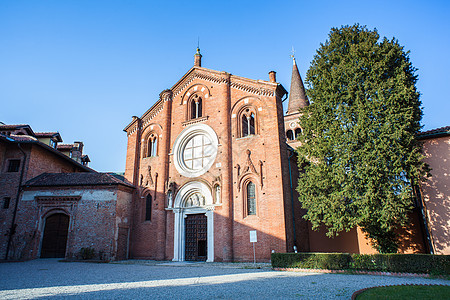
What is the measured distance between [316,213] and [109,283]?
10007 mm

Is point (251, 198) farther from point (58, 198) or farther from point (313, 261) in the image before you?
point (58, 198)

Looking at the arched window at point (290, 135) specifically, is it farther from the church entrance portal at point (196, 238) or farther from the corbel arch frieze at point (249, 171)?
the church entrance portal at point (196, 238)

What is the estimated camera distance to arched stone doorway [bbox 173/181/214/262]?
66.2 ft

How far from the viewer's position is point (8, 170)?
72.9 ft

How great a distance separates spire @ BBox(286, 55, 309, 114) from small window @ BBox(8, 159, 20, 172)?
29083 mm

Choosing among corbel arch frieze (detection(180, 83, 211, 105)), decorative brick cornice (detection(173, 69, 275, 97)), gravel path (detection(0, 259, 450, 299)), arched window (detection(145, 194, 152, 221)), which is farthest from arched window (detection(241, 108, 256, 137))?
gravel path (detection(0, 259, 450, 299))

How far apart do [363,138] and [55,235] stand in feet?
70.0

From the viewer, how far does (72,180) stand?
2195 cm

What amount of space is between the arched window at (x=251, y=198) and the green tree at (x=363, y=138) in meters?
4.00

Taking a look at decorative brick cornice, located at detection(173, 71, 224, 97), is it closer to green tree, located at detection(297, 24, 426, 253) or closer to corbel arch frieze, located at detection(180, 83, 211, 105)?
corbel arch frieze, located at detection(180, 83, 211, 105)

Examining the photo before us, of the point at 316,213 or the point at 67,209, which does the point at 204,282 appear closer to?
the point at 316,213

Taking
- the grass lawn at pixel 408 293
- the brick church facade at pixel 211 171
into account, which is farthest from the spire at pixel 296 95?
the grass lawn at pixel 408 293

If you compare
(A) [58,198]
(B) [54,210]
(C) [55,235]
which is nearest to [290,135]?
(A) [58,198]

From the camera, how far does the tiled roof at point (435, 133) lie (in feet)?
50.4
